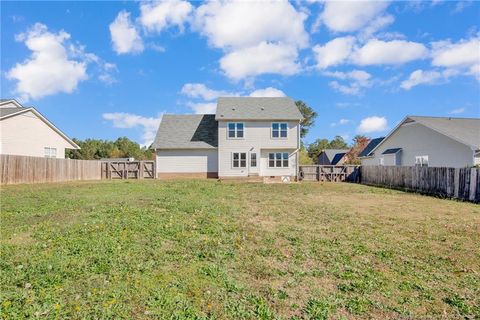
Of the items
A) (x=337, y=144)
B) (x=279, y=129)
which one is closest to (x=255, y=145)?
(x=279, y=129)

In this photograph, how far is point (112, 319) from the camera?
3.10m

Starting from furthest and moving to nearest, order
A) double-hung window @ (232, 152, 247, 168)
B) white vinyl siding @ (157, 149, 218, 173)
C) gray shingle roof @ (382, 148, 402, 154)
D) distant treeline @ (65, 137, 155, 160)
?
distant treeline @ (65, 137, 155, 160), white vinyl siding @ (157, 149, 218, 173), double-hung window @ (232, 152, 247, 168), gray shingle roof @ (382, 148, 402, 154)

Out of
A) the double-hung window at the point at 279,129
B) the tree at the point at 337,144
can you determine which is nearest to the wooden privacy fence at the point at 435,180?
the double-hung window at the point at 279,129

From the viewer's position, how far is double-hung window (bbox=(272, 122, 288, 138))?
2694 cm

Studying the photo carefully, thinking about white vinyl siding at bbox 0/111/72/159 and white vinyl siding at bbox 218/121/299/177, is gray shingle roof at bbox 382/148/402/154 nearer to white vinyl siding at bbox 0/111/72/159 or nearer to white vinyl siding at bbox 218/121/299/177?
white vinyl siding at bbox 218/121/299/177

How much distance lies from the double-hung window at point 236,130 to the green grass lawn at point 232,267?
18751 millimetres

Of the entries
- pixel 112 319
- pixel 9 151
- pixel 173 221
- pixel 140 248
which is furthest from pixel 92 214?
pixel 9 151

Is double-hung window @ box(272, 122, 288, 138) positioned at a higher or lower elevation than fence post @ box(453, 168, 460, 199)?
higher

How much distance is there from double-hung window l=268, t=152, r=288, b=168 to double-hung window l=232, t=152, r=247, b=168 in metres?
2.31

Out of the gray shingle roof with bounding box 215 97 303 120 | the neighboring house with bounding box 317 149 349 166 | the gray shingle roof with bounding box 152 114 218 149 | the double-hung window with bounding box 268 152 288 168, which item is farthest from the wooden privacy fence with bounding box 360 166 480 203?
the neighboring house with bounding box 317 149 349 166

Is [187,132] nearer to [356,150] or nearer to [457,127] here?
[457,127]

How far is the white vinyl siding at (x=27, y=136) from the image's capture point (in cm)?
2192

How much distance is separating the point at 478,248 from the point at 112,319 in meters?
6.44

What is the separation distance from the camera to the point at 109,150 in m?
68.8
